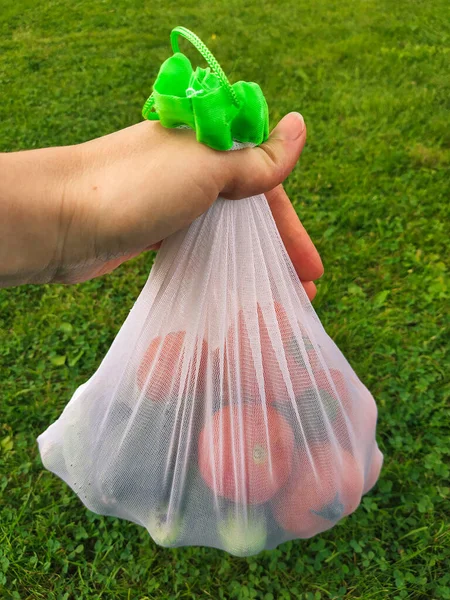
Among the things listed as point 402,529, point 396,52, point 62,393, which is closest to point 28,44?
point 396,52

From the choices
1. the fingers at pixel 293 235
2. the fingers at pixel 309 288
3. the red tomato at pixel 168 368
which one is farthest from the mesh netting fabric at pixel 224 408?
the fingers at pixel 309 288

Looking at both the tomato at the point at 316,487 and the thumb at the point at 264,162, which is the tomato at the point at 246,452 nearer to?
the tomato at the point at 316,487

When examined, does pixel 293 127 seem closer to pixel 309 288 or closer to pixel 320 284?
pixel 309 288

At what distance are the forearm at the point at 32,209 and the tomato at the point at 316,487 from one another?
0.69 m

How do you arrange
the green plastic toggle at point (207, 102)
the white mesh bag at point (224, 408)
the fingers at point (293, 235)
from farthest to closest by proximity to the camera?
the fingers at point (293, 235) < the white mesh bag at point (224, 408) < the green plastic toggle at point (207, 102)

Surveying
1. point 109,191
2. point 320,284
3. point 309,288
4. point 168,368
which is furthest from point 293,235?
point 320,284

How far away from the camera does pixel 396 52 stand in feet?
10.8

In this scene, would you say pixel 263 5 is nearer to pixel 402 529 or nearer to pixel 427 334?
pixel 427 334

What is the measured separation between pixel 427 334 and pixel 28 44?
3.45 metres

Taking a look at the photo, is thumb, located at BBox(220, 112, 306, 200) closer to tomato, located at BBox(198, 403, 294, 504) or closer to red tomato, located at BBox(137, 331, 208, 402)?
red tomato, located at BBox(137, 331, 208, 402)

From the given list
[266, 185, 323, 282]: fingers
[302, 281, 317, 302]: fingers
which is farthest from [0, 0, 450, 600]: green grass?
[266, 185, 323, 282]: fingers

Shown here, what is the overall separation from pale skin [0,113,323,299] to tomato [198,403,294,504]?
45cm

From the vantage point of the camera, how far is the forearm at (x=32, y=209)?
2.58 feet

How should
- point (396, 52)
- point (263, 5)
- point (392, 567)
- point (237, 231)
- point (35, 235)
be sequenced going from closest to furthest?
1. point (35, 235)
2. point (237, 231)
3. point (392, 567)
4. point (396, 52)
5. point (263, 5)
